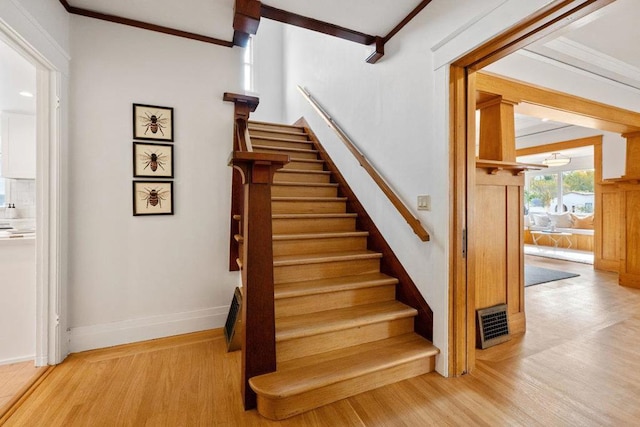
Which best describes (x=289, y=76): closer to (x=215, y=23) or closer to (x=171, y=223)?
(x=215, y=23)

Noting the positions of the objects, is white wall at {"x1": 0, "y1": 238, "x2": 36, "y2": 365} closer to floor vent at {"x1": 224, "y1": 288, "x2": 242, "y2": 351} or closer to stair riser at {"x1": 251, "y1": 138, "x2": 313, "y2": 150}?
floor vent at {"x1": 224, "y1": 288, "x2": 242, "y2": 351}

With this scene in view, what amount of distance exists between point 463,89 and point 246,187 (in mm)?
1556

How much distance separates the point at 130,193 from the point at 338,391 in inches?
88.7

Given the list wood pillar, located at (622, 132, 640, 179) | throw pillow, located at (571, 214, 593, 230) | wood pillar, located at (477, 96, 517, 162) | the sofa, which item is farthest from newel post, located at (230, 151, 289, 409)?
throw pillow, located at (571, 214, 593, 230)

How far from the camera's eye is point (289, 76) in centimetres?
552

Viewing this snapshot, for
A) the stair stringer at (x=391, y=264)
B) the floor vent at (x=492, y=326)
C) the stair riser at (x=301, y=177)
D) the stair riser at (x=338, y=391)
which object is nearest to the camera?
the stair riser at (x=338, y=391)

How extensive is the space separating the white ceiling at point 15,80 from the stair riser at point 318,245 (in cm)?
249

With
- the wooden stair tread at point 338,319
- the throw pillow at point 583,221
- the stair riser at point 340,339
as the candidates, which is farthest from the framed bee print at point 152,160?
the throw pillow at point 583,221

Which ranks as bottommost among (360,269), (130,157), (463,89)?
(360,269)

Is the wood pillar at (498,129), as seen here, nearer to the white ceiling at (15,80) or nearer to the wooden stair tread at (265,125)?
the wooden stair tread at (265,125)

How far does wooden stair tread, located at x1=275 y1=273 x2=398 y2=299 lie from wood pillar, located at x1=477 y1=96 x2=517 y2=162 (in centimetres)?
160

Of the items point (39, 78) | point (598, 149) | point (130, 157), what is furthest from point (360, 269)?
point (598, 149)

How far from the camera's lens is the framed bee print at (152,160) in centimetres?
250

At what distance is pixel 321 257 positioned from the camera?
249 cm
